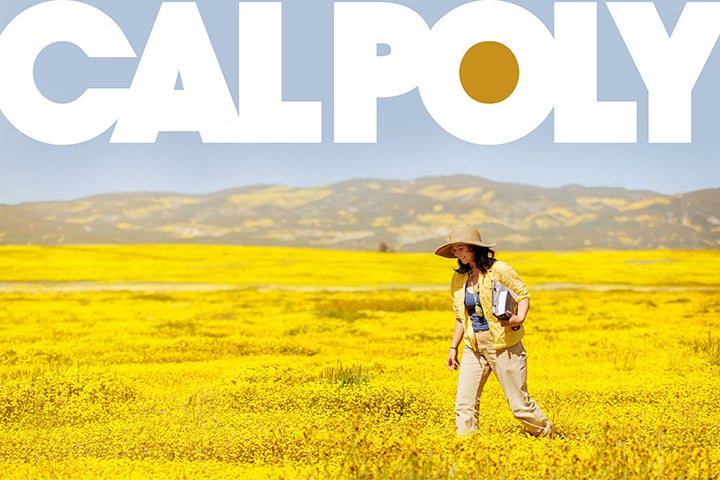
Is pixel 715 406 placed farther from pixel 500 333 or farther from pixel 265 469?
pixel 265 469

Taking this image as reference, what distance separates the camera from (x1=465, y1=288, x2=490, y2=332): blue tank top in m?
8.88

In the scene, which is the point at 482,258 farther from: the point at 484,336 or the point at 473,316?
the point at 484,336

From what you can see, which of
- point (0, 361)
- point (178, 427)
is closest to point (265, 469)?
point (178, 427)

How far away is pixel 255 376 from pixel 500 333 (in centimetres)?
602

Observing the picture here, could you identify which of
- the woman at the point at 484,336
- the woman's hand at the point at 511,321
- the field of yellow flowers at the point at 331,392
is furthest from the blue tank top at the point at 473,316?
the field of yellow flowers at the point at 331,392

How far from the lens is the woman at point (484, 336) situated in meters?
8.74

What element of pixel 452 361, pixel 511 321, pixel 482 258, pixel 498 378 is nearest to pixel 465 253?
pixel 482 258

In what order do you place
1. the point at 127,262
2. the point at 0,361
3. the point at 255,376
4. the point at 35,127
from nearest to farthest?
the point at 255,376 → the point at 0,361 → the point at 35,127 → the point at 127,262

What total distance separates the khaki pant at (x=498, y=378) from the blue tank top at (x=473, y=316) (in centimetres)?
7

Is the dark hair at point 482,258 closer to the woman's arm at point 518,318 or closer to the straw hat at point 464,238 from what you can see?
the straw hat at point 464,238

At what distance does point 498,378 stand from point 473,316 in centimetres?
77

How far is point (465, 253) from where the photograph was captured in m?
8.84

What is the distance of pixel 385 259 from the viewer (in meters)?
82.3

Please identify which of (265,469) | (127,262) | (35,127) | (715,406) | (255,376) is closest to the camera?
(265,469)
